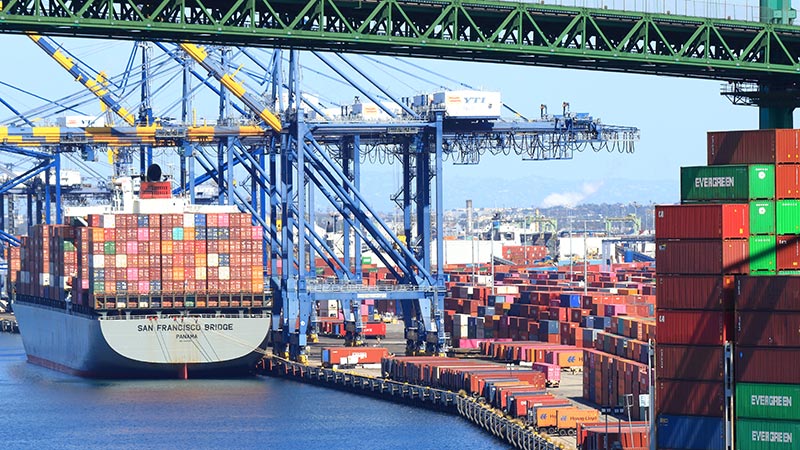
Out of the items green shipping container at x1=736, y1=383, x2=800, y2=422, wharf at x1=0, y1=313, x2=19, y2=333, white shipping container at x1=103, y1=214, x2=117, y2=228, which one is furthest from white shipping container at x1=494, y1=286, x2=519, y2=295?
green shipping container at x1=736, y1=383, x2=800, y2=422

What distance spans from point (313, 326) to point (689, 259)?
188 feet

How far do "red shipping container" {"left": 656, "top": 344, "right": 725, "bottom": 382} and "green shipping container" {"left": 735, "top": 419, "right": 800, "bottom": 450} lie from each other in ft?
4.03

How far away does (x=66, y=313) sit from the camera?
94.7m

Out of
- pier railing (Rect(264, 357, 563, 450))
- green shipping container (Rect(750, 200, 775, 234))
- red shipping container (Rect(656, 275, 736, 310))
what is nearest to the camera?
red shipping container (Rect(656, 275, 736, 310))

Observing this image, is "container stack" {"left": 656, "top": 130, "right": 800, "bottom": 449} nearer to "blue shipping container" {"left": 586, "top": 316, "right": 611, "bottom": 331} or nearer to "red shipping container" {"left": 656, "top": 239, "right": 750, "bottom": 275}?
"red shipping container" {"left": 656, "top": 239, "right": 750, "bottom": 275}

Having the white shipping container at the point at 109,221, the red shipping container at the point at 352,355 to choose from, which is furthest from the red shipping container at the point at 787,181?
the white shipping container at the point at 109,221

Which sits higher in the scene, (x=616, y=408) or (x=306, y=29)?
(x=306, y=29)

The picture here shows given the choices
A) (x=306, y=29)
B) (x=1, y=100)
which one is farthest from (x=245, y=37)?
(x=1, y=100)

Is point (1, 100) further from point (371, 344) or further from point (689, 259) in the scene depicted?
point (689, 259)

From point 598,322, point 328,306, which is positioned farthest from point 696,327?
point 328,306

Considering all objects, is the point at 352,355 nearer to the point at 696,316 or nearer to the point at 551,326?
the point at 551,326

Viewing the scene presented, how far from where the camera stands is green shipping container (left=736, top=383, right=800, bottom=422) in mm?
43094

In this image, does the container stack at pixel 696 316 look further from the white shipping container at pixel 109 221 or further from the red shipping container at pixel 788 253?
the white shipping container at pixel 109 221

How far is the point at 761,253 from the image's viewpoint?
44906 mm
